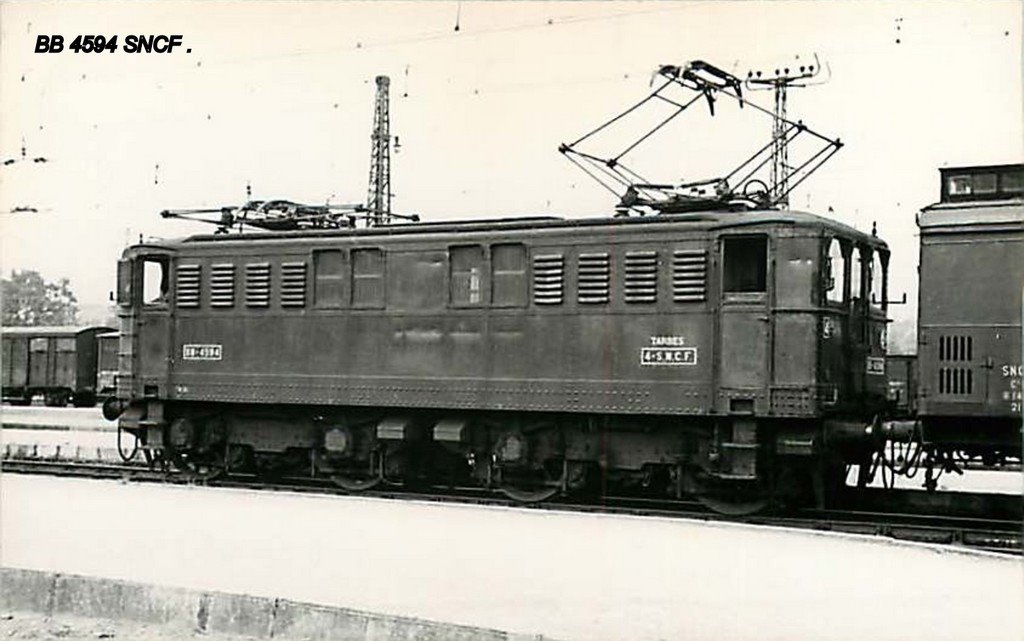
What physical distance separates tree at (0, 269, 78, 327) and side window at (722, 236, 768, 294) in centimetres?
797

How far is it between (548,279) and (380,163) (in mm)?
3076

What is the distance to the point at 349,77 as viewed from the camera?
15.5m

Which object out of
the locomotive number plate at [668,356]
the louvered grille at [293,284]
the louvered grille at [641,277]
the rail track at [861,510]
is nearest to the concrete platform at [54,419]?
the rail track at [861,510]

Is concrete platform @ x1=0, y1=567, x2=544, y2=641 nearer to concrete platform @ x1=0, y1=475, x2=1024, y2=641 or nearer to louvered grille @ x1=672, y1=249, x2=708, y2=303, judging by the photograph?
concrete platform @ x1=0, y1=475, x2=1024, y2=641

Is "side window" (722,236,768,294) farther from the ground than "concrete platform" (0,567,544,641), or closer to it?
farther from the ground

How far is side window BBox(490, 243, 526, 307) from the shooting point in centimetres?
1552

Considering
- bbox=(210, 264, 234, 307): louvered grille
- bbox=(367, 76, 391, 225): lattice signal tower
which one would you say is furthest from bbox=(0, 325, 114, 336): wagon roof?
bbox=(367, 76, 391, 225): lattice signal tower

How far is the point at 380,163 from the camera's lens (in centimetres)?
1702

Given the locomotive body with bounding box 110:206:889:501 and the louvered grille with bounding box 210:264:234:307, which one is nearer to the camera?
the locomotive body with bounding box 110:206:889:501

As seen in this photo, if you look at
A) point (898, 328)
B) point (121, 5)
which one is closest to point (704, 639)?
point (121, 5)

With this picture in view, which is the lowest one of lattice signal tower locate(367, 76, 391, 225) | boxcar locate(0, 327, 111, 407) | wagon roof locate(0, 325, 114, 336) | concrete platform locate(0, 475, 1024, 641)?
concrete platform locate(0, 475, 1024, 641)

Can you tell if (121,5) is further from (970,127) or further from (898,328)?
(898,328)

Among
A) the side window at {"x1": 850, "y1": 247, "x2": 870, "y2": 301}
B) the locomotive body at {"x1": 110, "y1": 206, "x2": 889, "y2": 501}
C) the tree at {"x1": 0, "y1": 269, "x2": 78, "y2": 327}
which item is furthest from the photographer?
the tree at {"x1": 0, "y1": 269, "x2": 78, "y2": 327}

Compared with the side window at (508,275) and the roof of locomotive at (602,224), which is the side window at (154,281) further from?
the side window at (508,275)
